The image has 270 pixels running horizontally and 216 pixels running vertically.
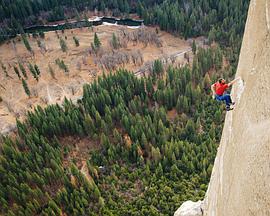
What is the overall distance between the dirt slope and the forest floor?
5102 cm

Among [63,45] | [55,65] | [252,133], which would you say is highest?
[252,133]

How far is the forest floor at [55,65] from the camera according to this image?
220 ft

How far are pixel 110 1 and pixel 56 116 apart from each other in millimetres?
51255

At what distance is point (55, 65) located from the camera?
76938mm

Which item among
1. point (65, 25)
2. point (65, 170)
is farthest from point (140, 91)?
point (65, 25)

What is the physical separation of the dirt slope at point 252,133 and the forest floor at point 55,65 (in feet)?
167

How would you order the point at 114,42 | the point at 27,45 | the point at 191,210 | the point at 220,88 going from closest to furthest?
1. the point at 220,88
2. the point at 191,210
3. the point at 114,42
4. the point at 27,45

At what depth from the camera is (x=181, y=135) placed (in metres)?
52.4

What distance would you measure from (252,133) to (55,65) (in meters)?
67.8

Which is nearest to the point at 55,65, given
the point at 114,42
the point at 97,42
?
the point at 97,42

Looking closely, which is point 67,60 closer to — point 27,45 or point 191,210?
point 27,45

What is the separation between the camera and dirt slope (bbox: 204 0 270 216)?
477 inches

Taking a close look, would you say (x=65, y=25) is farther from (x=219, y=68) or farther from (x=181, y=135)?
(x=181, y=135)

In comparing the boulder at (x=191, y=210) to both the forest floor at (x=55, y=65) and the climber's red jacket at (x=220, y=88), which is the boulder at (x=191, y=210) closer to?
the climber's red jacket at (x=220, y=88)
